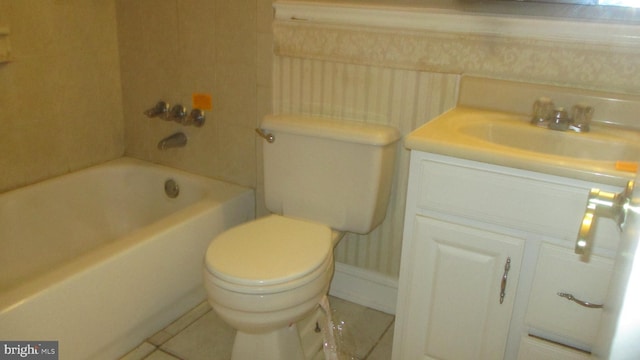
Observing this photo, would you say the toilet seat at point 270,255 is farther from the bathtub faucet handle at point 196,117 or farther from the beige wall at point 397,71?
the bathtub faucet handle at point 196,117

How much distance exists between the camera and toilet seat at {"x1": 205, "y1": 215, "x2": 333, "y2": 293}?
1425mm

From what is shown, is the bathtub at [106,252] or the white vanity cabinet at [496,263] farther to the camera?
the bathtub at [106,252]

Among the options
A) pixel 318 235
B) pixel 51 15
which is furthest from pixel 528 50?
pixel 51 15

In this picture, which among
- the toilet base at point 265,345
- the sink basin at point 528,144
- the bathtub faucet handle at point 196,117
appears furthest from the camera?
the bathtub faucet handle at point 196,117

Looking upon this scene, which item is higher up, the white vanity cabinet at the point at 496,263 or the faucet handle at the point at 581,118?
the faucet handle at the point at 581,118

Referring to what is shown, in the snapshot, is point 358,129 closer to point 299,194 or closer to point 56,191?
point 299,194

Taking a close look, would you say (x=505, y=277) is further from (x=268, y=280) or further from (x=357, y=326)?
(x=357, y=326)

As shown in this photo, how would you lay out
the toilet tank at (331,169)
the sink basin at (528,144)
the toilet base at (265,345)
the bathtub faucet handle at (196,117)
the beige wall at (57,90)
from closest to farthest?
the sink basin at (528,144) → the toilet base at (265,345) → the toilet tank at (331,169) → the beige wall at (57,90) → the bathtub faucet handle at (196,117)

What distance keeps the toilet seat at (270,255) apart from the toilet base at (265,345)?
250 millimetres

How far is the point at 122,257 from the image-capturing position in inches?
64.5

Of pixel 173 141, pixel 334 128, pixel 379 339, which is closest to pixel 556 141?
pixel 334 128

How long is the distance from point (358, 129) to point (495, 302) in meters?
0.70

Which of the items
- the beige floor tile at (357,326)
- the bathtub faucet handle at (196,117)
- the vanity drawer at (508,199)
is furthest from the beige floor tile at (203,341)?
the vanity drawer at (508,199)

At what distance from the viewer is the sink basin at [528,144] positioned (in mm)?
1139
